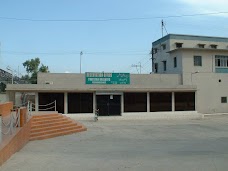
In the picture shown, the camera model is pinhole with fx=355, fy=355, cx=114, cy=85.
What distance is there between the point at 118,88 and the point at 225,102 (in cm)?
1316

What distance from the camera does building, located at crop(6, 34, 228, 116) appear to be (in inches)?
1211

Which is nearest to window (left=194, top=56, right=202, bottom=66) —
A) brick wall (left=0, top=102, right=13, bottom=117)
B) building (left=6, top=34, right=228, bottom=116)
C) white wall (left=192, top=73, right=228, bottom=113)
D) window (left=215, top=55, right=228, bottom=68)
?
building (left=6, top=34, right=228, bottom=116)

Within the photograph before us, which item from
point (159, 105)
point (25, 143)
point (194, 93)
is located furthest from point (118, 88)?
point (25, 143)

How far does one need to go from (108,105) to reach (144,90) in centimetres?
352

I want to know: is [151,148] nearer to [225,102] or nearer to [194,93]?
[194,93]

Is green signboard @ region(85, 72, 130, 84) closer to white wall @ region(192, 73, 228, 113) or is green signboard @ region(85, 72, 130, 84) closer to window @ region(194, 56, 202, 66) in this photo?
white wall @ region(192, 73, 228, 113)

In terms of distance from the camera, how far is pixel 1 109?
696 inches

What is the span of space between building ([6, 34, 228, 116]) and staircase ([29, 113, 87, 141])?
1047 cm

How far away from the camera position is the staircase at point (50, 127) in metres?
16.1

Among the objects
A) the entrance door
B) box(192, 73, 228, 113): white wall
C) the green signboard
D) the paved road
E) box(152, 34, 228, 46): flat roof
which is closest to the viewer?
the paved road

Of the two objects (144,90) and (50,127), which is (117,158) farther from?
(144,90)

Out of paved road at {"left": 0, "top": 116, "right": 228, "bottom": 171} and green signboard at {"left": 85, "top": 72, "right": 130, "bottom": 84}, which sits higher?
green signboard at {"left": 85, "top": 72, "right": 130, "bottom": 84}

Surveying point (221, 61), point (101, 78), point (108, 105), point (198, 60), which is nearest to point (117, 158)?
point (108, 105)

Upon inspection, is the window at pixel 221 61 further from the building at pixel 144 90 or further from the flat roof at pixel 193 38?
the flat roof at pixel 193 38
